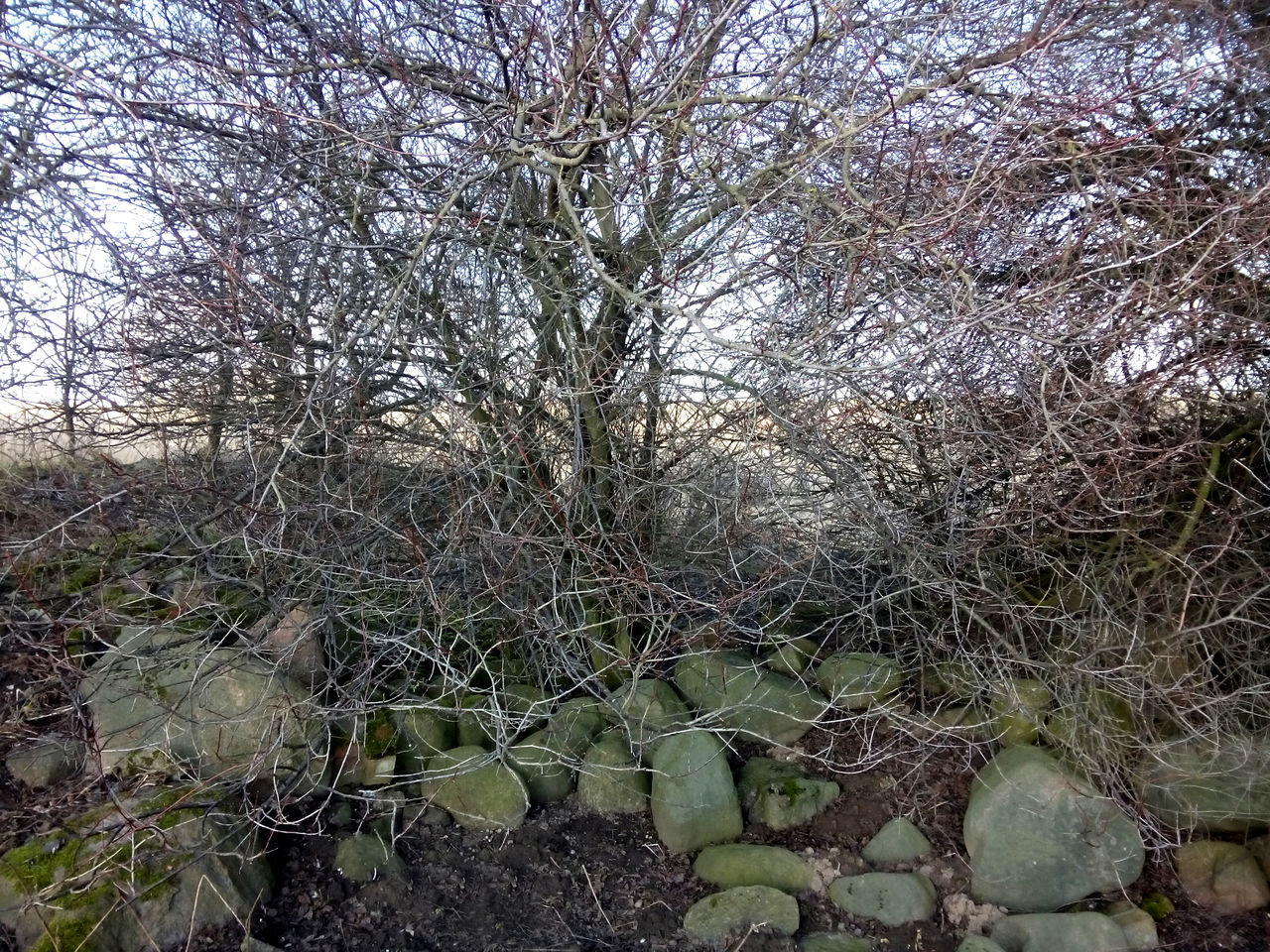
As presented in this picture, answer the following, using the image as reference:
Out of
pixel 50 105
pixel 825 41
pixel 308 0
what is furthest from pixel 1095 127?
pixel 50 105

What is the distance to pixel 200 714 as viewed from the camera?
4.45 m

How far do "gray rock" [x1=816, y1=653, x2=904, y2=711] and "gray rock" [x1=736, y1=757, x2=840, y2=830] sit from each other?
0.47m

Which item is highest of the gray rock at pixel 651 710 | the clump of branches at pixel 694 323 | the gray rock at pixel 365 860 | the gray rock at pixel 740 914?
the clump of branches at pixel 694 323

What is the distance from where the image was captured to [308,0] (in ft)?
14.5

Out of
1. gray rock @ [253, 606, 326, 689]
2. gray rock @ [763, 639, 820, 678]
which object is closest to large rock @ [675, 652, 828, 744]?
gray rock @ [763, 639, 820, 678]

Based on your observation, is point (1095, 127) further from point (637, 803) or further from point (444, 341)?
point (637, 803)

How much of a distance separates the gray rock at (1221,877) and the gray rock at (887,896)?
120cm

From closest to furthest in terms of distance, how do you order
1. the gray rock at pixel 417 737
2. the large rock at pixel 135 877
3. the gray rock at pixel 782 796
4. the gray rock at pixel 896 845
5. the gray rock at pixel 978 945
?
the large rock at pixel 135 877, the gray rock at pixel 978 945, the gray rock at pixel 896 845, the gray rock at pixel 782 796, the gray rock at pixel 417 737

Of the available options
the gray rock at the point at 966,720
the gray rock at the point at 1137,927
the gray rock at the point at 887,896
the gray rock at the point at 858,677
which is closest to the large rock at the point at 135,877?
the gray rock at the point at 887,896

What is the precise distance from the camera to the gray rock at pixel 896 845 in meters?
4.46

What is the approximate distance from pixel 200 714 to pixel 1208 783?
16.0ft

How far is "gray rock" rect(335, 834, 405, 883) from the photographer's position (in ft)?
13.8

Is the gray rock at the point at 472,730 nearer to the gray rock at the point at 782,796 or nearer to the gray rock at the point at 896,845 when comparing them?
the gray rock at the point at 782,796

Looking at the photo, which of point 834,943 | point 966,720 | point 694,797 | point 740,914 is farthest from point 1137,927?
point 694,797
